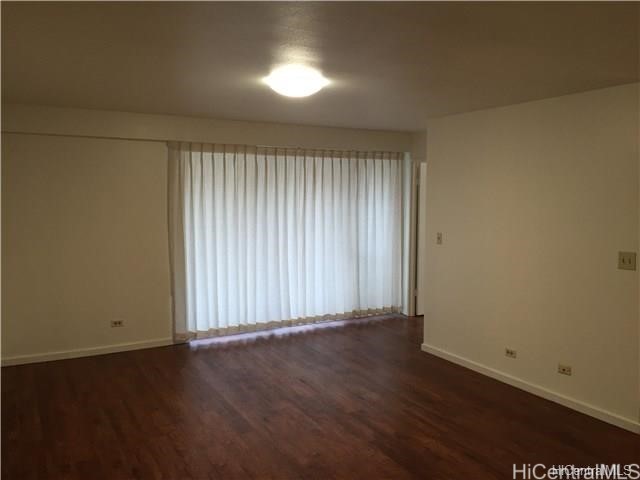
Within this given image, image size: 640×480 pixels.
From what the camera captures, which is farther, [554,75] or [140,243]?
[140,243]

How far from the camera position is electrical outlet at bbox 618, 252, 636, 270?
3441 millimetres

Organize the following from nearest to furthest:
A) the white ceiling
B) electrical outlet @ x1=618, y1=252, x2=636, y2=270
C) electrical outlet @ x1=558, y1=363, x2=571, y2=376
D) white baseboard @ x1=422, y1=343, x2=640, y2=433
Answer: the white ceiling → electrical outlet @ x1=618, y1=252, x2=636, y2=270 → white baseboard @ x1=422, y1=343, x2=640, y2=433 → electrical outlet @ x1=558, y1=363, x2=571, y2=376

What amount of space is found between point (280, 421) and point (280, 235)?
2774 mm

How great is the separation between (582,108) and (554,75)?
0.66m

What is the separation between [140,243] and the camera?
5266 millimetres

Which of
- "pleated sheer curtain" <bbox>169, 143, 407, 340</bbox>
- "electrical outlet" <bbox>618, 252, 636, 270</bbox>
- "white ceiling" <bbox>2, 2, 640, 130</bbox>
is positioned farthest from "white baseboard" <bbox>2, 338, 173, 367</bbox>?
"electrical outlet" <bbox>618, 252, 636, 270</bbox>

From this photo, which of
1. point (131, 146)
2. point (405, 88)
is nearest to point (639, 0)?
point (405, 88)

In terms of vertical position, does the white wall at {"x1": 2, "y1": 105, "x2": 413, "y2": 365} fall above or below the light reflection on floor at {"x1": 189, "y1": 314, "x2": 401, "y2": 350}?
above

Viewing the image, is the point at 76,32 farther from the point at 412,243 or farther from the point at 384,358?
the point at 412,243

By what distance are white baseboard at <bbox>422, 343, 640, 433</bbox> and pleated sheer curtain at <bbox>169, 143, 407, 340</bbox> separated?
163 centimetres

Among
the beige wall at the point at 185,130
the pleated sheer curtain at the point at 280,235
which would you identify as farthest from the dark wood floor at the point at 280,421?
the beige wall at the point at 185,130

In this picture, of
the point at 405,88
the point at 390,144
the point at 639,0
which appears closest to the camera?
the point at 639,0

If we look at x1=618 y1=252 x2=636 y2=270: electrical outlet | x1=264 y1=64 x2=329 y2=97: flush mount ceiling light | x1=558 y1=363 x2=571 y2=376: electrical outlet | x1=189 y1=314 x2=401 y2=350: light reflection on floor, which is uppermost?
x1=264 y1=64 x2=329 y2=97: flush mount ceiling light

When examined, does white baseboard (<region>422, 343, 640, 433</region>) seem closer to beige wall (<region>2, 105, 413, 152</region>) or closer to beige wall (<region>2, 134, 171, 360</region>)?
beige wall (<region>2, 105, 413, 152</region>)
